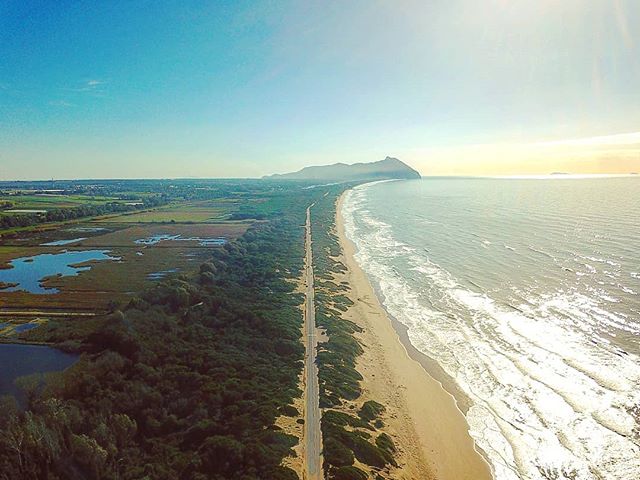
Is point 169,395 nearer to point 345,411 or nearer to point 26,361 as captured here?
point 345,411

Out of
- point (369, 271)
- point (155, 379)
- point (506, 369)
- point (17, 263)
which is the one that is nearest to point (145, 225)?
point (17, 263)

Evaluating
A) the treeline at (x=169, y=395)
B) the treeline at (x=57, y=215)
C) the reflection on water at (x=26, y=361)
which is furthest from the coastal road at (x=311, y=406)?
the treeline at (x=57, y=215)

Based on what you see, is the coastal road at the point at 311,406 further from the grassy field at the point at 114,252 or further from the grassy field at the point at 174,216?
the grassy field at the point at 174,216

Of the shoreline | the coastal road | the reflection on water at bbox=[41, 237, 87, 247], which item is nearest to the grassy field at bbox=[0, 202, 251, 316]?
the reflection on water at bbox=[41, 237, 87, 247]

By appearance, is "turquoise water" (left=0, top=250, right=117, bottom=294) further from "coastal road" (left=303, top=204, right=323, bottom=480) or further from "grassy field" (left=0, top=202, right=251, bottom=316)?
"coastal road" (left=303, top=204, right=323, bottom=480)

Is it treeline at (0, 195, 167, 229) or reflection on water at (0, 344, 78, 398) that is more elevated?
treeline at (0, 195, 167, 229)

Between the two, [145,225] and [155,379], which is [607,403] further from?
[145,225]

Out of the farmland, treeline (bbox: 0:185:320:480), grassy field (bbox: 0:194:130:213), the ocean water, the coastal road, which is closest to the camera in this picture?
treeline (bbox: 0:185:320:480)
